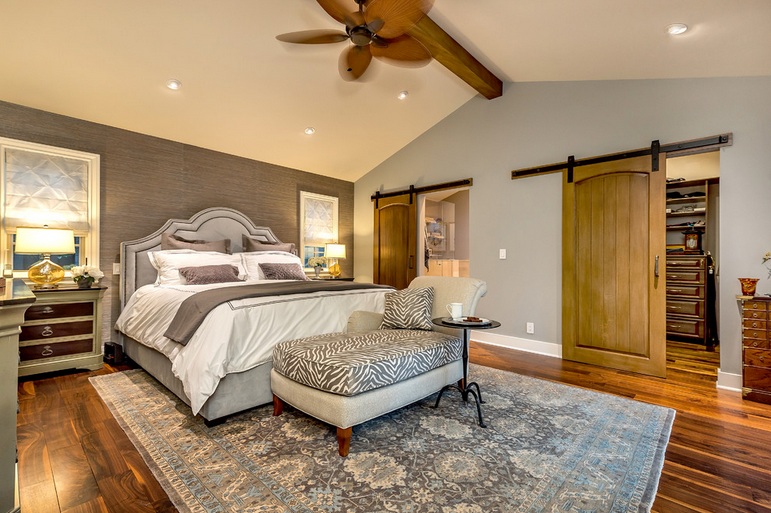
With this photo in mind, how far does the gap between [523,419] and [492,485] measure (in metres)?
0.80

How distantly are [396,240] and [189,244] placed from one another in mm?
2788

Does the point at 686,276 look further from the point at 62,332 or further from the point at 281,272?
the point at 62,332

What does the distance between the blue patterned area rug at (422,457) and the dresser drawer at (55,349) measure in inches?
42.8

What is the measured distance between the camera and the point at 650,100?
137 inches

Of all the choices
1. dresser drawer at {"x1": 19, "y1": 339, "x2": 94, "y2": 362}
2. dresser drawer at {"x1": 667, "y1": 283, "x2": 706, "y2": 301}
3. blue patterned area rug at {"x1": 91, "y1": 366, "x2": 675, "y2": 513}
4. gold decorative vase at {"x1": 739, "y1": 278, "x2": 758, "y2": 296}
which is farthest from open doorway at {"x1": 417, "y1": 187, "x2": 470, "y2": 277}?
dresser drawer at {"x1": 19, "y1": 339, "x2": 94, "y2": 362}

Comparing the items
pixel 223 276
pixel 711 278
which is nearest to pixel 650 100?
pixel 711 278

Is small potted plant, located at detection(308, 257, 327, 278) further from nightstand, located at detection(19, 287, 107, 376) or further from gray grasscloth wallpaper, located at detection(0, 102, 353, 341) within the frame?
nightstand, located at detection(19, 287, 107, 376)

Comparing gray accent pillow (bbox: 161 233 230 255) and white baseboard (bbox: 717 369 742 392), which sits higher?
gray accent pillow (bbox: 161 233 230 255)

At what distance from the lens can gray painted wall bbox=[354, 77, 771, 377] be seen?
9.86 ft

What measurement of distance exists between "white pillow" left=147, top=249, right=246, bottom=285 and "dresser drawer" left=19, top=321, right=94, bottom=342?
69 cm

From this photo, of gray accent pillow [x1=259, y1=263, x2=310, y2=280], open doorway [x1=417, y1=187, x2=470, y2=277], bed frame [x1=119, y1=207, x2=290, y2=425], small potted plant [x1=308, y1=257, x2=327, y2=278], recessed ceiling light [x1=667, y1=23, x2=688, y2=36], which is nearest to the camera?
bed frame [x1=119, y1=207, x2=290, y2=425]

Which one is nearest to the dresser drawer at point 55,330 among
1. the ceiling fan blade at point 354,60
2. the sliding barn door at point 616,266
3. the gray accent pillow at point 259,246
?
the gray accent pillow at point 259,246

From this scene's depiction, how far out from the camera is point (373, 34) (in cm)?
257

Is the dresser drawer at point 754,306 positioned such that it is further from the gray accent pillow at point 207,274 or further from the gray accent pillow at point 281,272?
the gray accent pillow at point 207,274
